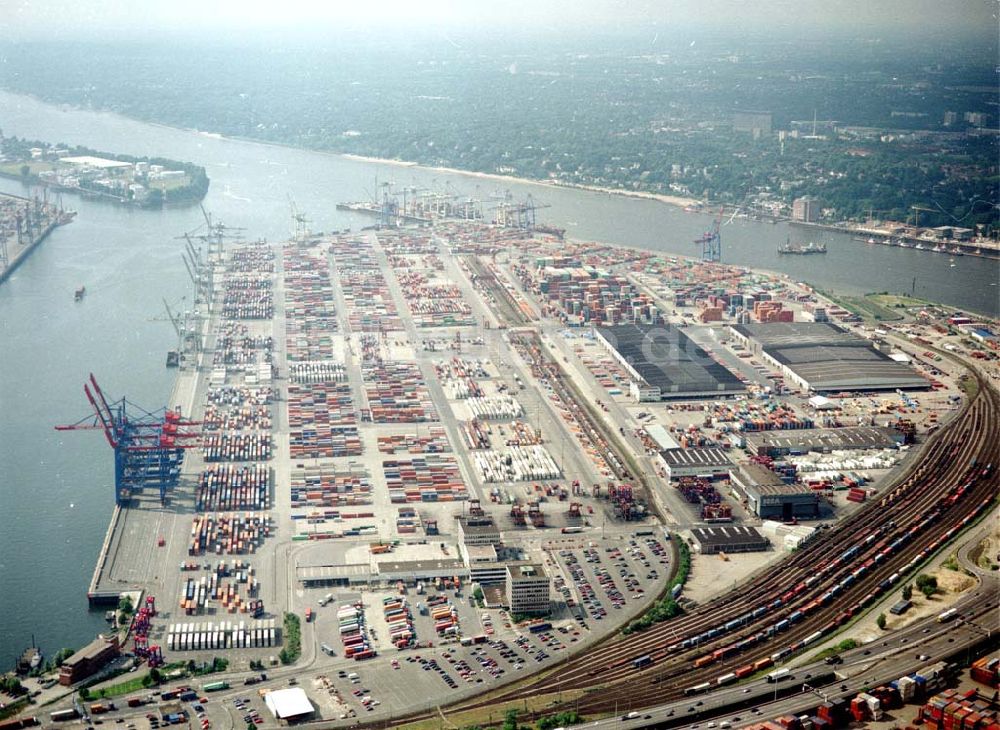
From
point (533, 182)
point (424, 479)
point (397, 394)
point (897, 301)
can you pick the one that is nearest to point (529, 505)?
point (424, 479)

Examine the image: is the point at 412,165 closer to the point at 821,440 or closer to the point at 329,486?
the point at 821,440

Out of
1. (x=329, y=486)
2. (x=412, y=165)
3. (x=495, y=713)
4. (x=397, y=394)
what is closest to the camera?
(x=495, y=713)

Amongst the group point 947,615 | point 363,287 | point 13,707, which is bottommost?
point 13,707

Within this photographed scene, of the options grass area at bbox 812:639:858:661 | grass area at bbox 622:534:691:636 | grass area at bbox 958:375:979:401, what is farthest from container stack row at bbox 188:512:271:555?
grass area at bbox 958:375:979:401

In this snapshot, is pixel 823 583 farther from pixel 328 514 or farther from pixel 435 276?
pixel 435 276

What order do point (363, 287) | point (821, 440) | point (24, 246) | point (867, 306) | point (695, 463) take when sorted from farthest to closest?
1. point (24, 246)
2. point (363, 287)
3. point (867, 306)
4. point (821, 440)
5. point (695, 463)

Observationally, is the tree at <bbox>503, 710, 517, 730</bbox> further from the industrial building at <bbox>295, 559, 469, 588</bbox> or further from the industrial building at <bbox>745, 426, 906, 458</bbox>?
the industrial building at <bbox>745, 426, 906, 458</bbox>
